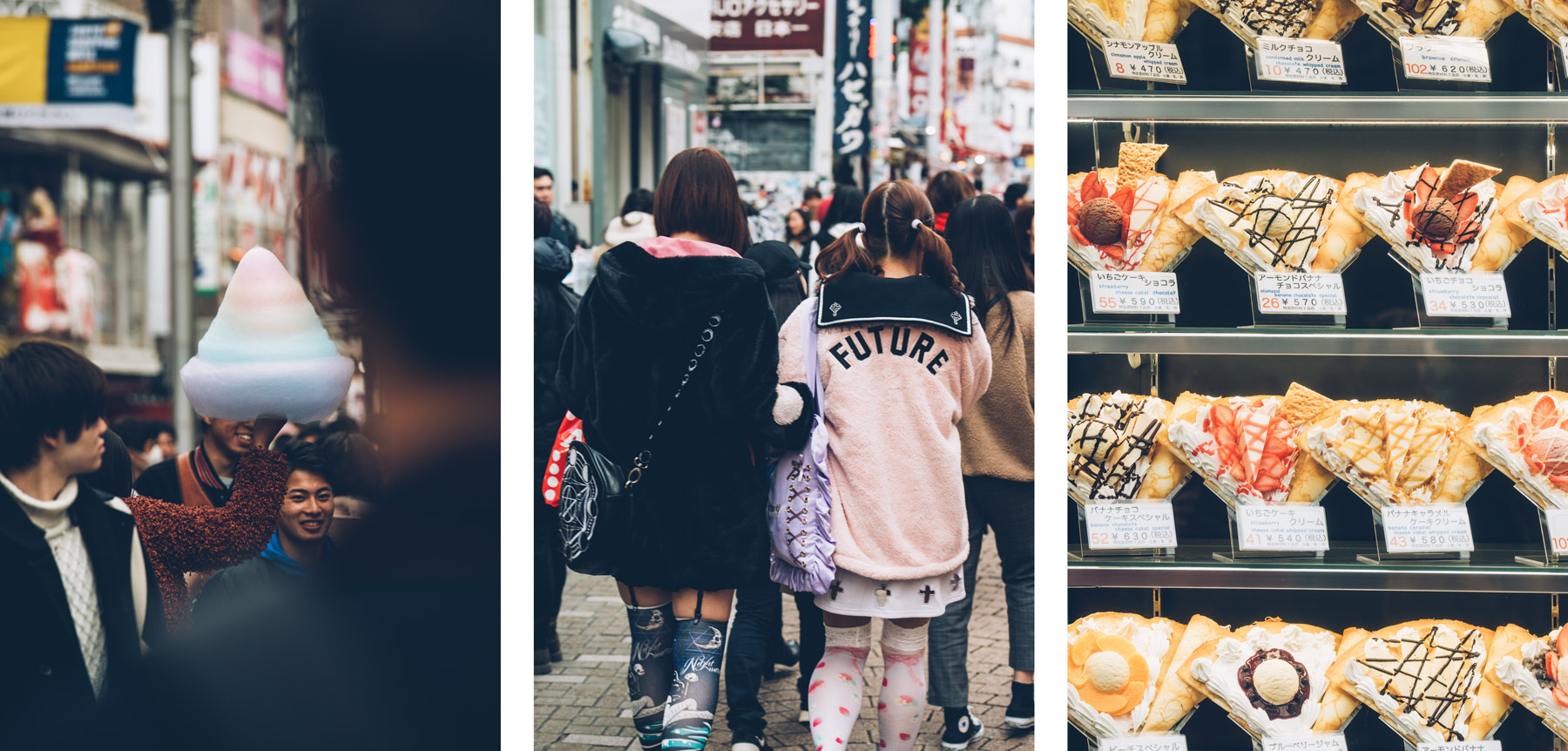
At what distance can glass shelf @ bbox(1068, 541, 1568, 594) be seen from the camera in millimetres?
2572

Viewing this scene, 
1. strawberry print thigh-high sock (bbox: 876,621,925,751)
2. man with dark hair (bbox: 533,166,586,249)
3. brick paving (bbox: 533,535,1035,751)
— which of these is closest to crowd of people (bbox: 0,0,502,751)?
strawberry print thigh-high sock (bbox: 876,621,925,751)

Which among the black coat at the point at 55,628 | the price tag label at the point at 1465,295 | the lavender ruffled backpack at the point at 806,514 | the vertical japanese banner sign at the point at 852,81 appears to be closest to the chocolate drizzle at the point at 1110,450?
the lavender ruffled backpack at the point at 806,514

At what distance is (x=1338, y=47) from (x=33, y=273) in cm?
315

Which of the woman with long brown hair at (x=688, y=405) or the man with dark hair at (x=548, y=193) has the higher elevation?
the man with dark hair at (x=548, y=193)

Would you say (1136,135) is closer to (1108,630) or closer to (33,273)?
(1108,630)

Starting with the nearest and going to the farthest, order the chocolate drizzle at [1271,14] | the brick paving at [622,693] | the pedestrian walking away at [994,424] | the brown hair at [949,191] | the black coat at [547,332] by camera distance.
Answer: the chocolate drizzle at [1271,14] < the pedestrian walking away at [994,424] < the brick paving at [622,693] < the black coat at [547,332] < the brown hair at [949,191]

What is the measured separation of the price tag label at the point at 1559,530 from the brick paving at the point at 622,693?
1691 millimetres

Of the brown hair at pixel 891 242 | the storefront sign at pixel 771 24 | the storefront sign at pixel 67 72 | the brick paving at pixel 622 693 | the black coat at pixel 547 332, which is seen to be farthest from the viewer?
the storefront sign at pixel 771 24

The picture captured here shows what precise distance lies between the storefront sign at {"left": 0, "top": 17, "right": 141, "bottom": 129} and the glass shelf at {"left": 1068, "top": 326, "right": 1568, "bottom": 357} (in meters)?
2.25

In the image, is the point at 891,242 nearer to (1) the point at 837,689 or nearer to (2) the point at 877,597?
(2) the point at 877,597

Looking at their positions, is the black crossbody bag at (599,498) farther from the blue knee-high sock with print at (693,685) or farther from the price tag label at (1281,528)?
the price tag label at (1281,528)

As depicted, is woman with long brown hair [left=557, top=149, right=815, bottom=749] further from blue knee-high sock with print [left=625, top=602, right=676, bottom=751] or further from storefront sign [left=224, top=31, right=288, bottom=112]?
storefront sign [left=224, top=31, right=288, bottom=112]

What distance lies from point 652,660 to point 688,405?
0.78 m

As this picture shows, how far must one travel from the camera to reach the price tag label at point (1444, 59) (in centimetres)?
269
